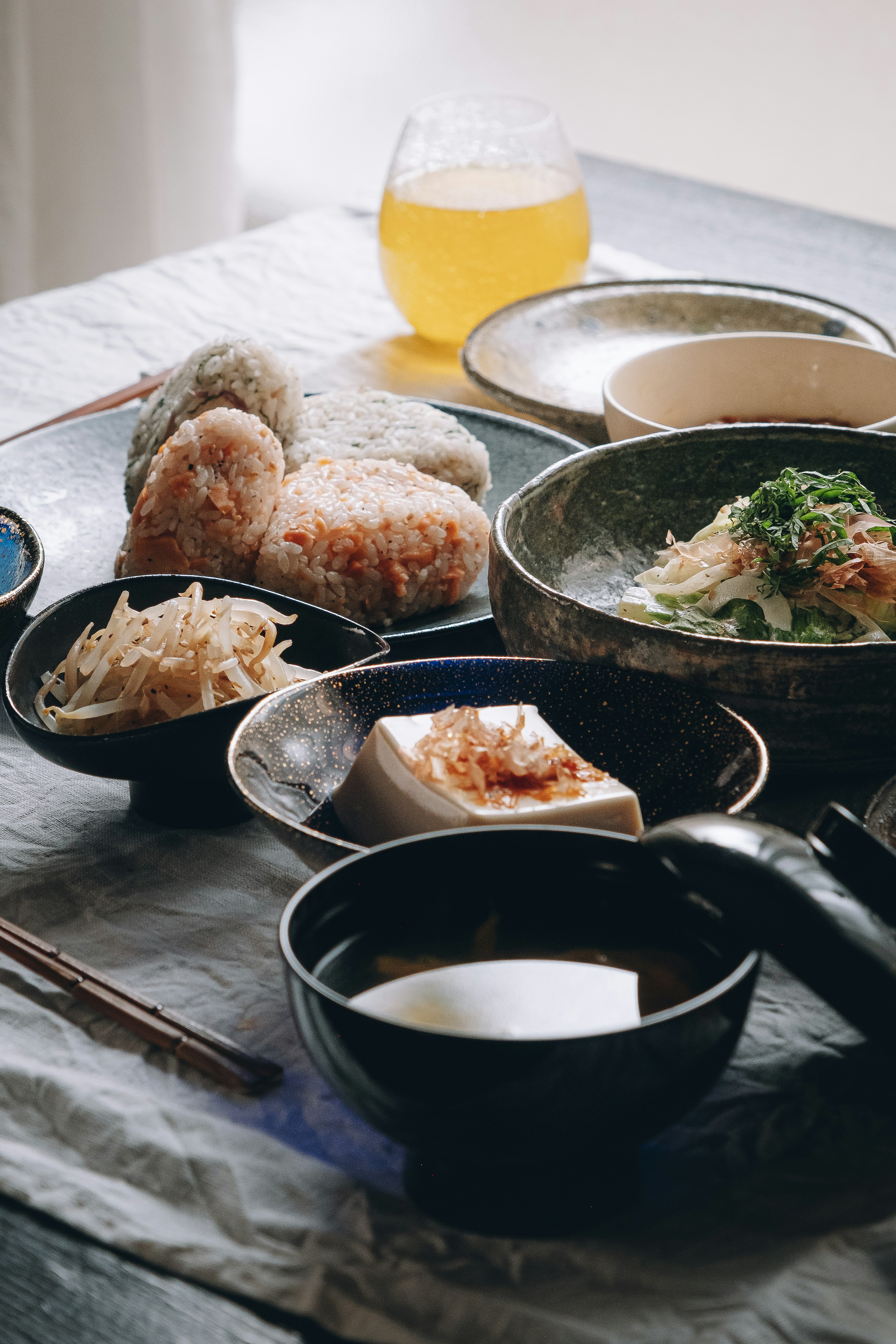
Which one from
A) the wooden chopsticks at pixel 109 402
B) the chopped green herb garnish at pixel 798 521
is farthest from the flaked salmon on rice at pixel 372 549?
the wooden chopsticks at pixel 109 402

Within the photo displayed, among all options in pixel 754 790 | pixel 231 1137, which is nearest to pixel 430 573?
pixel 754 790

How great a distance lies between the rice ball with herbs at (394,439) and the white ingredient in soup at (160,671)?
348 millimetres

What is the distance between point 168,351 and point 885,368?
1.00m

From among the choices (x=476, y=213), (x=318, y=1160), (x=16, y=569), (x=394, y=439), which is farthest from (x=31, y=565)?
(x=476, y=213)

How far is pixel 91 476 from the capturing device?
1374mm

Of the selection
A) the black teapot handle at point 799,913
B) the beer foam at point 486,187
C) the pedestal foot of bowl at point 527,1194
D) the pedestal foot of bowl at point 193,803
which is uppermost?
the beer foam at point 486,187

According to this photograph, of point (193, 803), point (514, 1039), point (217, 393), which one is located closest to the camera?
point (514, 1039)

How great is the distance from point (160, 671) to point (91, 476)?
56cm

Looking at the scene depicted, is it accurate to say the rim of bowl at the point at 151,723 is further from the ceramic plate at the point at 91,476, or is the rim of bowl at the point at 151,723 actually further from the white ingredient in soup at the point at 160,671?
the ceramic plate at the point at 91,476

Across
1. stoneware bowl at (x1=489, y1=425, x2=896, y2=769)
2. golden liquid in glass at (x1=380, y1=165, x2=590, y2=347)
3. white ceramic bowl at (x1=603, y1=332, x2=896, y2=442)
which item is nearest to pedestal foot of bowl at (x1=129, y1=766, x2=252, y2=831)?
stoneware bowl at (x1=489, y1=425, x2=896, y2=769)

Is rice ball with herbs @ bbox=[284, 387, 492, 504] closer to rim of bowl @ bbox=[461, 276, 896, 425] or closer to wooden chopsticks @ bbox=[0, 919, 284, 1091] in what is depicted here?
rim of bowl @ bbox=[461, 276, 896, 425]

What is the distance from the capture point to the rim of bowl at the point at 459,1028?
509mm

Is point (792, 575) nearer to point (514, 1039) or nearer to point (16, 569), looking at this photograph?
point (514, 1039)

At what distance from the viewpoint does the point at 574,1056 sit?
1.68 feet
